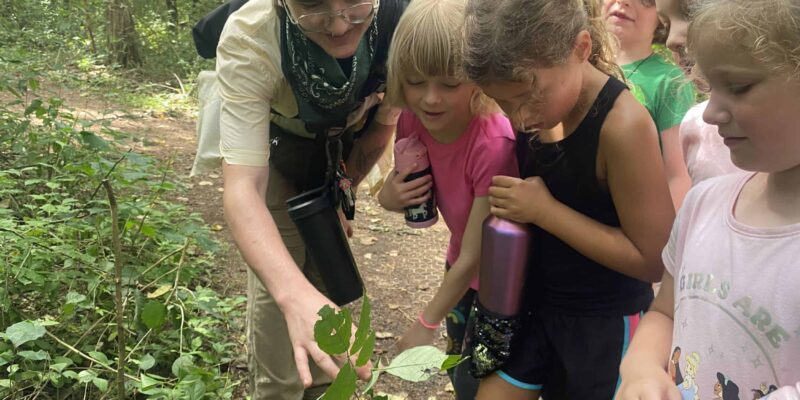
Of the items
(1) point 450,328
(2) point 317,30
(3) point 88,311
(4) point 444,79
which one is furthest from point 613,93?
(3) point 88,311

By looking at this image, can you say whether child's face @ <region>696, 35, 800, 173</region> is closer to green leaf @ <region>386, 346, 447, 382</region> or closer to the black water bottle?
green leaf @ <region>386, 346, 447, 382</region>

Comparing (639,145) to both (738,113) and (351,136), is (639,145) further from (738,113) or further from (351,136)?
(351,136)

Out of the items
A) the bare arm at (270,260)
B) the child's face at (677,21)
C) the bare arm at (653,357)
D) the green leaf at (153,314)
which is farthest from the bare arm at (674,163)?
the green leaf at (153,314)

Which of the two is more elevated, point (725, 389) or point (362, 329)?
point (362, 329)

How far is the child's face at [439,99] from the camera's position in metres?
1.77

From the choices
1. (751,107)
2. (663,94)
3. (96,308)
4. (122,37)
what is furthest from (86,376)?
(122,37)

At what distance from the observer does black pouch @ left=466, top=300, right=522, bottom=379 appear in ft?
5.35

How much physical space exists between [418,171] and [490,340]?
0.59 m

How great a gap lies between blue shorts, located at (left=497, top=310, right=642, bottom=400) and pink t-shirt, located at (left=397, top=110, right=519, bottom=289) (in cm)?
34

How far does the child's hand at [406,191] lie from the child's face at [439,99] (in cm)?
19

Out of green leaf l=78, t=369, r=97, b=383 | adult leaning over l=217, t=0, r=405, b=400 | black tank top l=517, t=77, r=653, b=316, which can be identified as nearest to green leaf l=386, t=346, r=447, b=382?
adult leaning over l=217, t=0, r=405, b=400

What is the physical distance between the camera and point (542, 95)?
4.69 feet

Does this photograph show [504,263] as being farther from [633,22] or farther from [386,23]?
[633,22]

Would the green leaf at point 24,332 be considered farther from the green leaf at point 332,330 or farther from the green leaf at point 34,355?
the green leaf at point 332,330
